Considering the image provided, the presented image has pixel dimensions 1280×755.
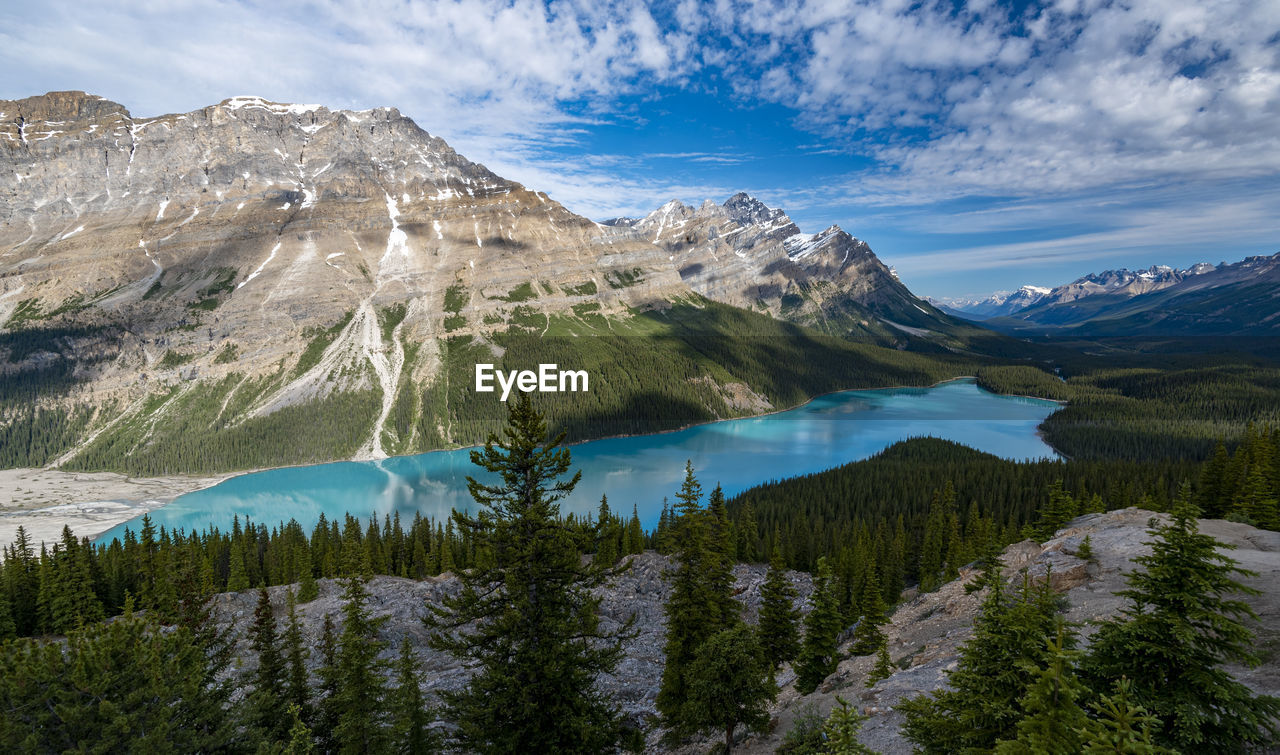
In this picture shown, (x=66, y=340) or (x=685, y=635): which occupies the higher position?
(x=66, y=340)

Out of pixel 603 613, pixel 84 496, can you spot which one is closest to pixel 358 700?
pixel 603 613

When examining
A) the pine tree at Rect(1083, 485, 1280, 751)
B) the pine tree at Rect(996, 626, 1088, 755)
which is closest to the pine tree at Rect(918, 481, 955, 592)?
the pine tree at Rect(1083, 485, 1280, 751)

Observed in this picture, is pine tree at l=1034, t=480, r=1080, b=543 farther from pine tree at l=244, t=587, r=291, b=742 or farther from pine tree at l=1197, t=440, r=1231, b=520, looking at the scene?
pine tree at l=244, t=587, r=291, b=742

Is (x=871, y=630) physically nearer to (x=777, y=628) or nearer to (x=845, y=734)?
(x=777, y=628)

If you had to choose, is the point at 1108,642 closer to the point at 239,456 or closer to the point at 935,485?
the point at 935,485

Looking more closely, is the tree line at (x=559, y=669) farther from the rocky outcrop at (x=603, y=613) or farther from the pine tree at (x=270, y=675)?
→ the rocky outcrop at (x=603, y=613)

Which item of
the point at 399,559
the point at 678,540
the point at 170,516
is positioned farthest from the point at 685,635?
the point at 170,516
